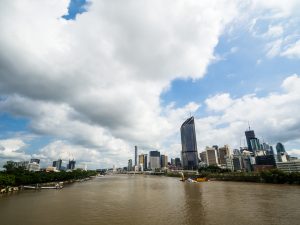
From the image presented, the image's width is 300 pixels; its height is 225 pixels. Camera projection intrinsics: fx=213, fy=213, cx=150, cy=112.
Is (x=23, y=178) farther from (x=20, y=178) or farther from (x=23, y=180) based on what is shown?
(x=20, y=178)

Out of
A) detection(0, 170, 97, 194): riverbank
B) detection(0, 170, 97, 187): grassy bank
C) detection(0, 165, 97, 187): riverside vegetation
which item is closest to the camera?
detection(0, 170, 97, 194): riverbank

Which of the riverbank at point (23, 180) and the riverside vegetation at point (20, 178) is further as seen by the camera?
the riverside vegetation at point (20, 178)

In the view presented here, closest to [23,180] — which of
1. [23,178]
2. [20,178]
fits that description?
[23,178]

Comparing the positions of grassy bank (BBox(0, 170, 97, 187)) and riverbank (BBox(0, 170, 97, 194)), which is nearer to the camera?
riverbank (BBox(0, 170, 97, 194))

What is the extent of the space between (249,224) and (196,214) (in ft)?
36.5

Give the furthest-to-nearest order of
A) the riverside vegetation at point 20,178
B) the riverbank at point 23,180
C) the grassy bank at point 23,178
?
the riverside vegetation at point 20,178 → the grassy bank at point 23,178 → the riverbank at point 23,180

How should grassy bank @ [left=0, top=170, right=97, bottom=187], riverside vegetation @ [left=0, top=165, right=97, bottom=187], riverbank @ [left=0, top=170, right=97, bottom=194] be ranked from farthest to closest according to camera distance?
riverside vegetation @ [left=0, top=165, right=97, bottom=187] → grassy bank @ [left=0, top=170, right=97, bottom=187] → riverbank @ [left=0, top=170, right=97, bottom=194]

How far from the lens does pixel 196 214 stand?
4400cm

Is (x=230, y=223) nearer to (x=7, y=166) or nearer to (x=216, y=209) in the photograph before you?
(x=216, y=209)

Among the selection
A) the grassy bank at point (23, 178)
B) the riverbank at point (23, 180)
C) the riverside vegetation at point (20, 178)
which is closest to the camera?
the riverbank at point (23, 180)

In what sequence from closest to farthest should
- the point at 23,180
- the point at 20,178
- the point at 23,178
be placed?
the point at 20,178 < the point at 23,180 < the point at 23,178

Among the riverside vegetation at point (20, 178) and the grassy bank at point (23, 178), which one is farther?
the riverside vegetation at point (20, 178)

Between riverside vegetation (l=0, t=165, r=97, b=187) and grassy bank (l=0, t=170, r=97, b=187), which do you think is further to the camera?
riverside vegetation (l=0, t=165, r=97, b=187)

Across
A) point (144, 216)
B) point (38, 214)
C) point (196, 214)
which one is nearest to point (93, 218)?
point (144, 216)
